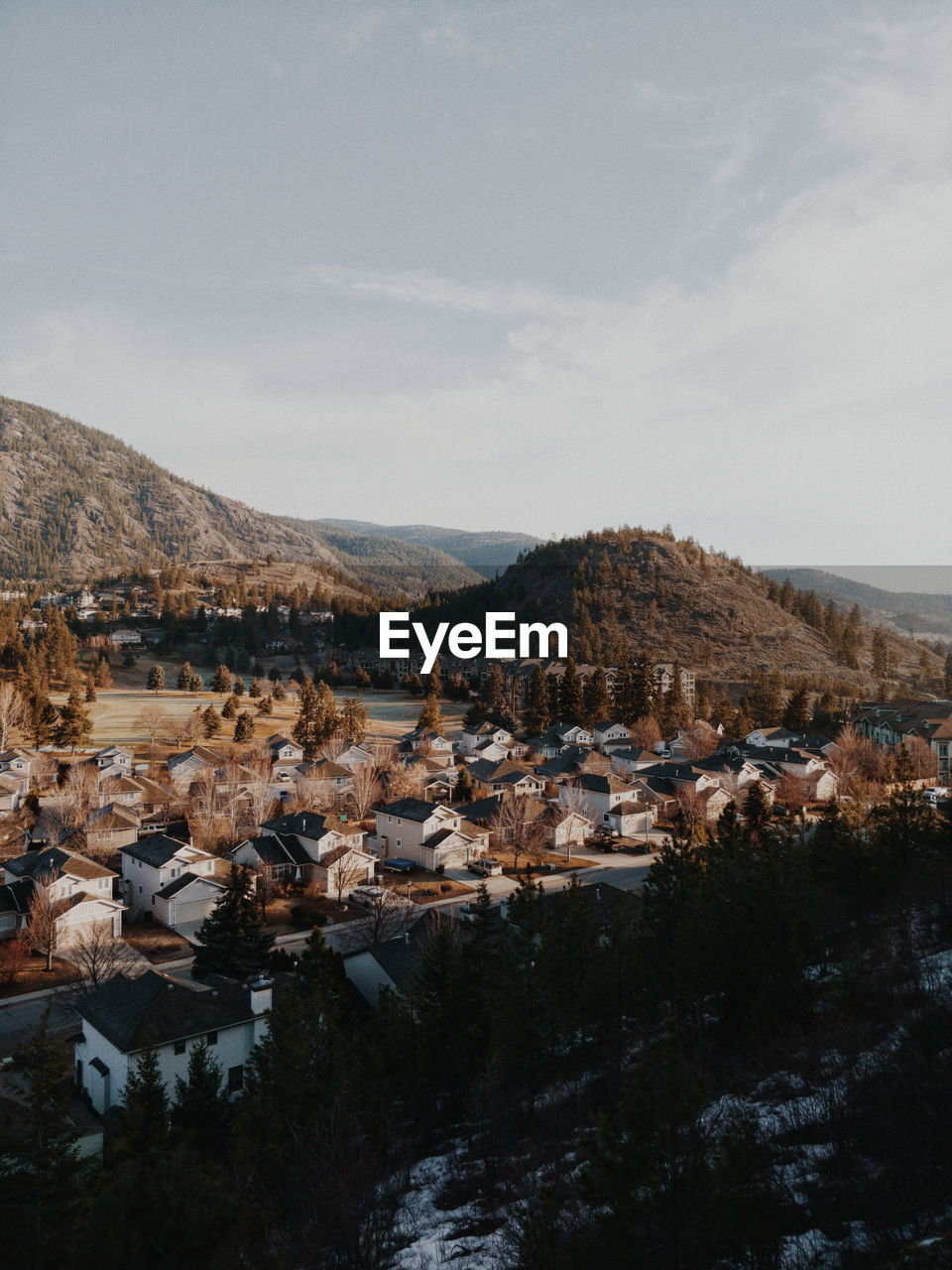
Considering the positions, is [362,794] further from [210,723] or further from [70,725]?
[70,725]

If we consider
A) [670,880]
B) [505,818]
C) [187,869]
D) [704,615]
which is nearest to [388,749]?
[505,818]

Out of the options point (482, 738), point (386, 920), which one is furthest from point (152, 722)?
point (386, 920)

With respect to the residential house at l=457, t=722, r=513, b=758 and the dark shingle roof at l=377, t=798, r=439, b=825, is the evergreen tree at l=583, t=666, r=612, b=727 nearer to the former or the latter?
the residential house at l=457, t=722, r=513, b=758

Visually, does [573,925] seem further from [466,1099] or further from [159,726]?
[159,726]

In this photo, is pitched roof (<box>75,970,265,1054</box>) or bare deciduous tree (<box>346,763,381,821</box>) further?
bare deciduous tree (<box>346,763,381,821</box>)

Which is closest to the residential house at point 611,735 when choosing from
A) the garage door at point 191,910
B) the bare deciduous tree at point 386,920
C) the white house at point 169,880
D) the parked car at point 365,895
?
the parked car at point 365,895

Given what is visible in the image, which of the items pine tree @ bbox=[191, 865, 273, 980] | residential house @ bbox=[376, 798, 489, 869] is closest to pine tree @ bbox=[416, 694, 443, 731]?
residential house @ bbox=[376, 798, 489, 869]
